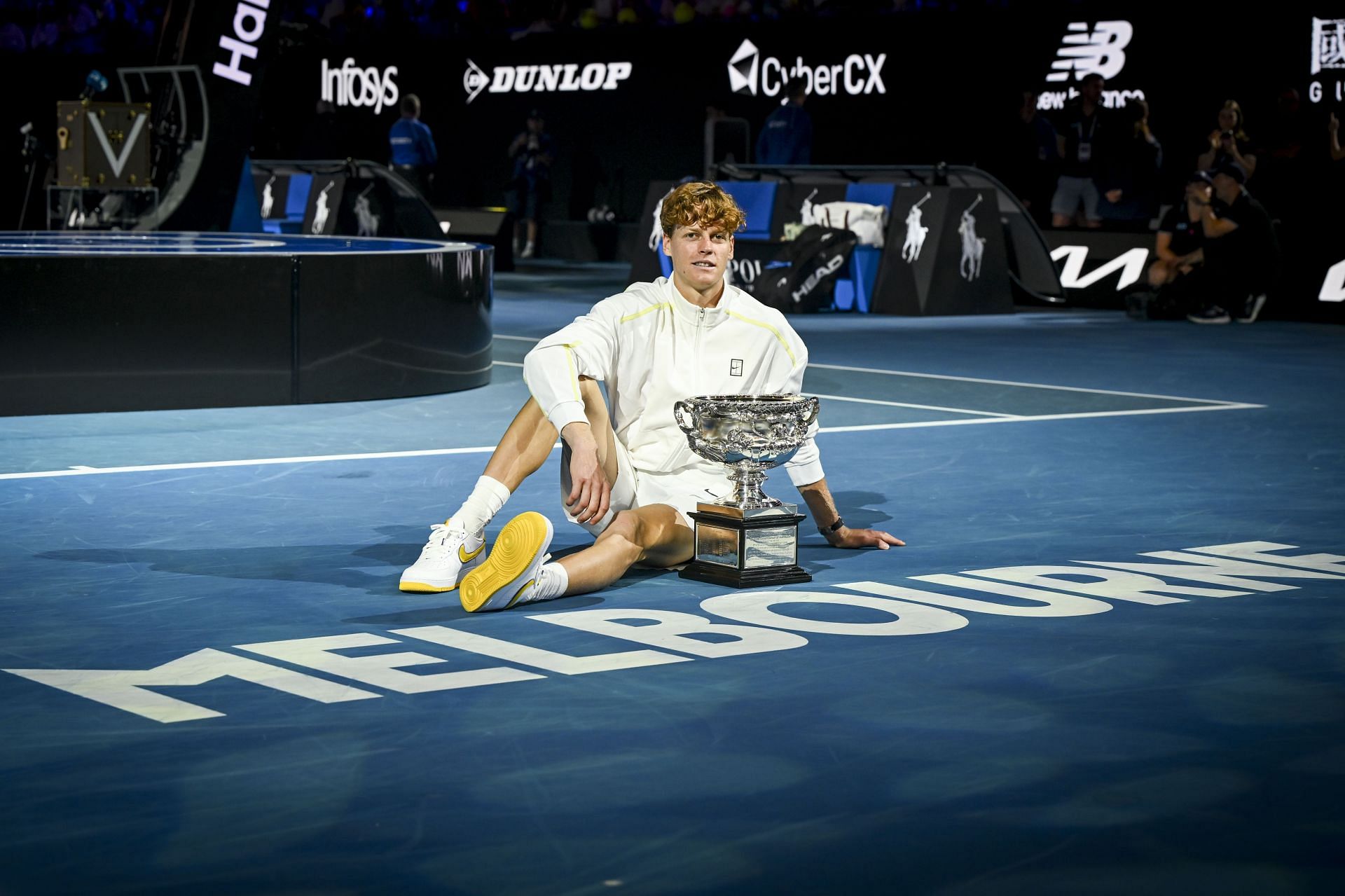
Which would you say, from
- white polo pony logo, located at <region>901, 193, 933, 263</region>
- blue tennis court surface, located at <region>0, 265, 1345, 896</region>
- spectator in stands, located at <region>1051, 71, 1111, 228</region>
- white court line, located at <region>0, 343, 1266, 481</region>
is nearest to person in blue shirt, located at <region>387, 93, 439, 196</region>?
spectator in stands, located at <region>1051, 71, 1111, 228</region>

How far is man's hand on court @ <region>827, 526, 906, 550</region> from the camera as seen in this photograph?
6449 mm

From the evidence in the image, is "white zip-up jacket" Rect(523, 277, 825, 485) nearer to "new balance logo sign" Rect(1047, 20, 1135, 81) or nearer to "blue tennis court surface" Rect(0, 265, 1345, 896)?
"blue tennis court surface" Rect(0, 265, 1345, 896)

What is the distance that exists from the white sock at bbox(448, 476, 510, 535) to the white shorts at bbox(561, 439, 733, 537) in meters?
0.24

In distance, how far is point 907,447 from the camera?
9234 millimetres

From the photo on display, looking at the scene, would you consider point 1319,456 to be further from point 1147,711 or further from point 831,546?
point 1147,711

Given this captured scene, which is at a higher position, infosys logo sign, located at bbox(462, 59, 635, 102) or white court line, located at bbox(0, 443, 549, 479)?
infosys logo sign, located at bbox(462, 59, 635, 102)

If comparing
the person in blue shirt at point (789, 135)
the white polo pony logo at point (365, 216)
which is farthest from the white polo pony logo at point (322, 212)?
the person in blue shirt at point (789, 135)

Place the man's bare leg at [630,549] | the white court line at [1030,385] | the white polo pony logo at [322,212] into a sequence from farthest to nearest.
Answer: the white polo pony logo at [322,212] → the white court line at [1030,385] → the man's bare leg at [630,549]

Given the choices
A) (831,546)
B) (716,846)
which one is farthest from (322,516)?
(716,846)

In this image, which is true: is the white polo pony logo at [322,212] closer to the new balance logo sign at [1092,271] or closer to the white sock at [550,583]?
the new balance logo sign at [1092,271]

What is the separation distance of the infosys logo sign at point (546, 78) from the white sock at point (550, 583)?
75.9 feet

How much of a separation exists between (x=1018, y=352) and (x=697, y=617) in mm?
9294

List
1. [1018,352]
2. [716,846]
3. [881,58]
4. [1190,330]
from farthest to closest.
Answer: [881,58] < [1190,330] < [1018,352] < [716,846]

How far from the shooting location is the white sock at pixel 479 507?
588cm
